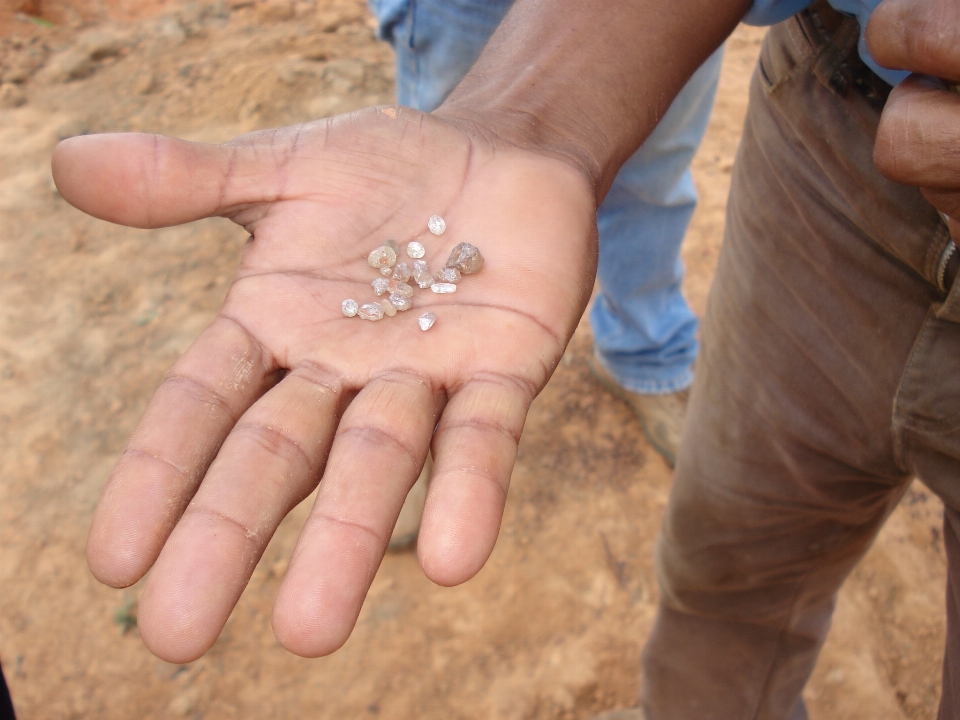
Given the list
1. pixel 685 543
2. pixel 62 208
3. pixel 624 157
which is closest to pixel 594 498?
pixel 685 543

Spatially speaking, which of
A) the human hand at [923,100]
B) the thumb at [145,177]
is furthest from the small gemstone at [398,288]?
the human hand at [923,100]

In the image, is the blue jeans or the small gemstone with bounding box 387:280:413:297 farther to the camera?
the blue jeans

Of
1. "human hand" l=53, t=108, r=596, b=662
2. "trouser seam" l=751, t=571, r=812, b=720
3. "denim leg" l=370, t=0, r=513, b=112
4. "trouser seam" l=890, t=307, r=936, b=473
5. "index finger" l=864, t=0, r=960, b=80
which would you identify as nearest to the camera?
"index finger" l=864, t=0, r=960, b=80

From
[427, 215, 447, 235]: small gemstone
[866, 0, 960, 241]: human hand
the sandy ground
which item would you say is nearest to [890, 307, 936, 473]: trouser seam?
[866, 0, 960, 241]: human hand

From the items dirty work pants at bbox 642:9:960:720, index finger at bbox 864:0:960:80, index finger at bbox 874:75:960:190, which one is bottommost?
dirty work pants at bbox 642:9:960:720

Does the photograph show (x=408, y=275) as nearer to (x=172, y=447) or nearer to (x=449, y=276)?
(x=449, y=276)

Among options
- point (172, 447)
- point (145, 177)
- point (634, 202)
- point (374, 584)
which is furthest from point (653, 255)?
point (172, 447)

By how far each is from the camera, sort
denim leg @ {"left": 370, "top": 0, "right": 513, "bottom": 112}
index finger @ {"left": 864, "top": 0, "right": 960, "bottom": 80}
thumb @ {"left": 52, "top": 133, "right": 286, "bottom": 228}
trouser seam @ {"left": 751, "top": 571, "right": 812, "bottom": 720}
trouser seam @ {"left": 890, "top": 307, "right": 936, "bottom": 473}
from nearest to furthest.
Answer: index finger @ {"left": 864, "top": 0, "right": 960, "bottom": 80}
trouser seam @ {"left": 890, "top": 307, "right": 936, "bottom": 473}
thumb @ {"left": 52, "top": 133, "right": 286, "bottom": 228}
trouser seam @ {"left": 751, "top": 571, "right": 812, "bottom": 720}
denim leg @ {"left": 370, "top": 0, "right": 513, "bottom": 112}

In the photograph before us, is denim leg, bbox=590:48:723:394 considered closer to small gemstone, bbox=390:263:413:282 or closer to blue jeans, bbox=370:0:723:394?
blue jeans, bbox=370:0:723:394

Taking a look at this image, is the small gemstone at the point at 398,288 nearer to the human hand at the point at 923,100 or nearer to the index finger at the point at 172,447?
the index finger at the point at 172,447
